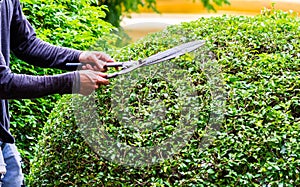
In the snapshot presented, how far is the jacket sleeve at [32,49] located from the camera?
3.33 metres

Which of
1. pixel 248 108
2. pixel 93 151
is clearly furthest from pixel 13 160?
pixel 248 108

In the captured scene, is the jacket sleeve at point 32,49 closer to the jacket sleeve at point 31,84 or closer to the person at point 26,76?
the person at point 26,76

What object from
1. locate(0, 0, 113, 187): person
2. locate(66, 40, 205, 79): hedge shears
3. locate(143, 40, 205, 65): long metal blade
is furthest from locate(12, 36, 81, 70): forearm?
locate(143, 40, 205, 65): long metal blade

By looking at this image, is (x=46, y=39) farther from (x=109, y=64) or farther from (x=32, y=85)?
(x=32, y=85)

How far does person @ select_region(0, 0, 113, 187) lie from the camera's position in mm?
2904

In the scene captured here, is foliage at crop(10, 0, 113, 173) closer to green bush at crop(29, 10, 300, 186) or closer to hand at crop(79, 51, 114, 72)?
green bush at crop(29, 10, 300, 186)

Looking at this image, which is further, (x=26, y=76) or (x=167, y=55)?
(x=167, y=55)

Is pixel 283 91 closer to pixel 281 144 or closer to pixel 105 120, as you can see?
pixel 281 144

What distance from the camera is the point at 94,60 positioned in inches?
125

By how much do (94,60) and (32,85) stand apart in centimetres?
39

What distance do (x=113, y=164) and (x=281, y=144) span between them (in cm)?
82

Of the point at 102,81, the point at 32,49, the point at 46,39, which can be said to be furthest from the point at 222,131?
the point at 46,39

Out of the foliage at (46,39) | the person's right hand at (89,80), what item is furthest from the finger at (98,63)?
the foliage at (46,39)

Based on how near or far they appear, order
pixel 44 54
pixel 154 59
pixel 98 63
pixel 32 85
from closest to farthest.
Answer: pixel 32 85
pixel 154 59
pixel 98 63
pixel 44 54
